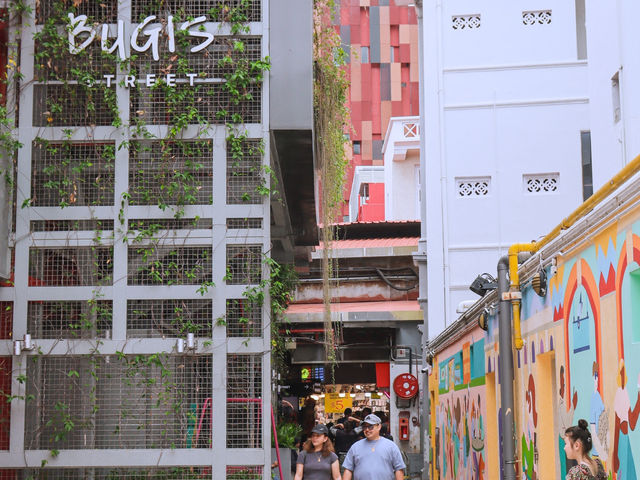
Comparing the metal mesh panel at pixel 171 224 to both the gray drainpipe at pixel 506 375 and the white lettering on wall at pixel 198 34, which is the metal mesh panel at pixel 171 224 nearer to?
the white lettering on wall at pixel 198 34

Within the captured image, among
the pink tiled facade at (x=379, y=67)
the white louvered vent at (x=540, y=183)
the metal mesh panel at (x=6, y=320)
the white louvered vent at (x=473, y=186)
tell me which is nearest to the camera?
the metal mesh panel at (x=6, y=320)

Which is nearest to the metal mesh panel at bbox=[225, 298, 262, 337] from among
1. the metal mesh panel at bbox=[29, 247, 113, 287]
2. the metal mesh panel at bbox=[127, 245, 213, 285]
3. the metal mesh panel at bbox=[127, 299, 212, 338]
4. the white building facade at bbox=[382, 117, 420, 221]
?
the metal mesh panel at bbox=[127, 299, 212, 338]

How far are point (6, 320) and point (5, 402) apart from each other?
33.7 inches

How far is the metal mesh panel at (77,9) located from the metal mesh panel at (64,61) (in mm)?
260

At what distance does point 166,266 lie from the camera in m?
10.7

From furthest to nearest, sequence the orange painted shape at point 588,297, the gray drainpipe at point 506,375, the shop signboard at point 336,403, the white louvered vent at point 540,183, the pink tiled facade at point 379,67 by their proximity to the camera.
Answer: the pink tiled facade at point 379,67, the shop signboard at point 336,403, the white louvered vent at point 540,183, the gray drainpipe at point 506,375, the orange painted shape at point 588,297

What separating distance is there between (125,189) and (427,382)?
12.9m

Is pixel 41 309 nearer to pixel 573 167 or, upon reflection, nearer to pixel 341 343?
pixel 573 167

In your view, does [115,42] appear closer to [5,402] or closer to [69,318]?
[69,318]

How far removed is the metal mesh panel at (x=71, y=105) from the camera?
10.8 m

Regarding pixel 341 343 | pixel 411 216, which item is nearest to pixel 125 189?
pixel 341 343

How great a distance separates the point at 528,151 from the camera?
69.3ft

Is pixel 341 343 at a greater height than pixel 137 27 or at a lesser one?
lesser

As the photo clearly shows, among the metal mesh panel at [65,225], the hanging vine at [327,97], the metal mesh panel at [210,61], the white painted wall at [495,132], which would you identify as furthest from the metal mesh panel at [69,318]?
the white painted wall at [495,132]
